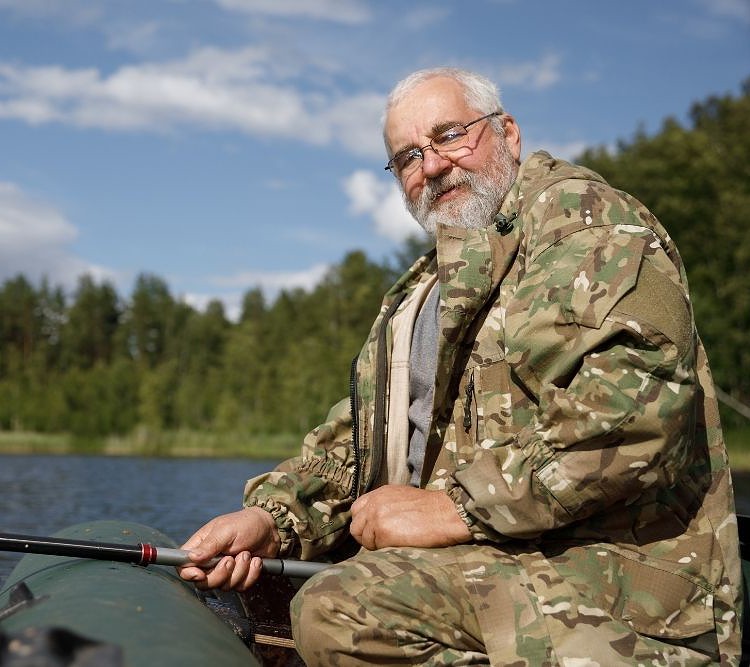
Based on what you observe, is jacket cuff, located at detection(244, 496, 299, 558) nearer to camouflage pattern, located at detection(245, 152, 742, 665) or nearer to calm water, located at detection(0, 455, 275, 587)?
camouflage pattern, located at detection(245, 152, 742, 665)

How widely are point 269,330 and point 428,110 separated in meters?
65.3

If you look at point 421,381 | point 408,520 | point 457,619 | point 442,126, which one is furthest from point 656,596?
point 442,126

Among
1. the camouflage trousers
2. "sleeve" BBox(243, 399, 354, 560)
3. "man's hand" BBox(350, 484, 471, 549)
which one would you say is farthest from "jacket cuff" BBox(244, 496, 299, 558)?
the camouflage trousers

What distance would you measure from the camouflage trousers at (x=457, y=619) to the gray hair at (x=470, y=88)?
1.64 metres

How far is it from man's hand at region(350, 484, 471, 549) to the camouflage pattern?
0.05 meters

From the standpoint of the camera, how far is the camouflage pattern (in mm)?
2277

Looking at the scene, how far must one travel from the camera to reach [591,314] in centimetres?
235

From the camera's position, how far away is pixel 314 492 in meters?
3.38

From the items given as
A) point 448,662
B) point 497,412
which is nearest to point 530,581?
point 448,662

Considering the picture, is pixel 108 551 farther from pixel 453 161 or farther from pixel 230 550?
pixel 453 161

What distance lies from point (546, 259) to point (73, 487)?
19.2 metres

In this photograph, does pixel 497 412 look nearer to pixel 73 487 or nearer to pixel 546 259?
pixel 546 259

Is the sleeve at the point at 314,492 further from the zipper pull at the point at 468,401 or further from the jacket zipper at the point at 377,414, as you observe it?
the zipper pull at the point at 468,401

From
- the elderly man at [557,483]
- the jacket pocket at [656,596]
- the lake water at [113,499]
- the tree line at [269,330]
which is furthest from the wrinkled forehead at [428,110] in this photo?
the tree line at [269,330]
